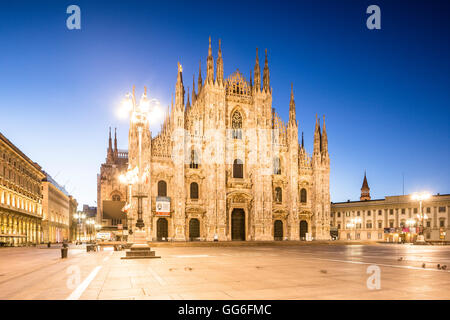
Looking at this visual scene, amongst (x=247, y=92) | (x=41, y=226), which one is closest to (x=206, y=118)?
(x=247, y=92)

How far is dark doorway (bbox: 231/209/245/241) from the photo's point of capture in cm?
5600

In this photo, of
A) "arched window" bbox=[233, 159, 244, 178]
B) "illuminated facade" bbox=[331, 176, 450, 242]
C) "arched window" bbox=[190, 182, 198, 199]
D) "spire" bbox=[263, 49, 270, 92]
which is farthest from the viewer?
"illuminated facade" bbox=[331, 176, 450, 242]

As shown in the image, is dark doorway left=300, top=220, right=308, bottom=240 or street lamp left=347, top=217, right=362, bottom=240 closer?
dark doorway left=300, top=220, right=308, bottom=240

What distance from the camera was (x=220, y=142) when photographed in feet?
176

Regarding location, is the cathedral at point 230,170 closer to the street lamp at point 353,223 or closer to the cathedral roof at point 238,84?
the cathedral roof at point 238,84

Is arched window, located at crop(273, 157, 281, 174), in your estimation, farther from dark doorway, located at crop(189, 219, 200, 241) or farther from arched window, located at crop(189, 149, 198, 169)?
dark doorway, located at crop(189, 219, 200, 241)

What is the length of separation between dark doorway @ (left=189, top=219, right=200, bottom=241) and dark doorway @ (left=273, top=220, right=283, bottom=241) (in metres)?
12.2

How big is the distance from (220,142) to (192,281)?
141 feet

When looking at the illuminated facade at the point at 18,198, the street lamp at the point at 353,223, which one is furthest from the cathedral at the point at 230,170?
the street lamp at the point at 353,223

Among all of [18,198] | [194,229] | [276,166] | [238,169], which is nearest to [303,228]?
[276,166]

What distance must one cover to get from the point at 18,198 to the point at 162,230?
73.5ft

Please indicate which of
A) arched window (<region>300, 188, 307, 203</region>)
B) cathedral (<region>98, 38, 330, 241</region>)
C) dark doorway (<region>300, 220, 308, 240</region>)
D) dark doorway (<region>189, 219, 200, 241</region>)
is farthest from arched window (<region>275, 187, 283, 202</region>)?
dark doorway (<region>189, 219, 200, 241</region>)
